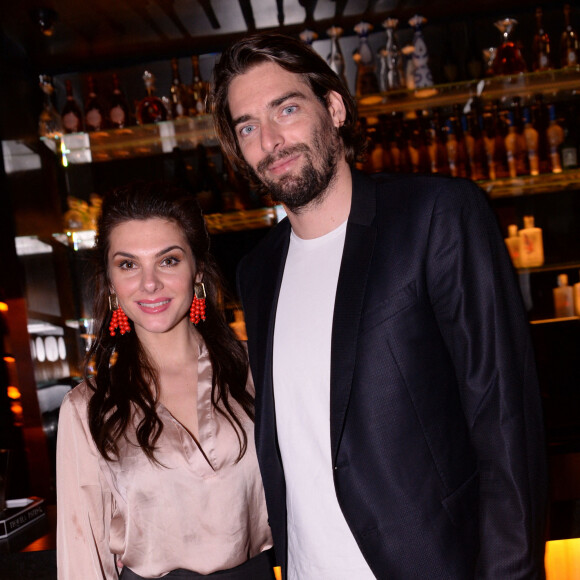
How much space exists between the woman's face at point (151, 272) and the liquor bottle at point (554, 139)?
2.25m

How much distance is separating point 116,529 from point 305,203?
3.08 ft

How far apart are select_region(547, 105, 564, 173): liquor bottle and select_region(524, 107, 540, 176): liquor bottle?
7 cm

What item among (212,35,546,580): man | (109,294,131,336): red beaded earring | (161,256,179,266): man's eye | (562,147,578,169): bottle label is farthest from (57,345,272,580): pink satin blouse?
(562,147,578,169): bottle label

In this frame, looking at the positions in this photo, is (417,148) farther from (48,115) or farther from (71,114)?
(48,115)

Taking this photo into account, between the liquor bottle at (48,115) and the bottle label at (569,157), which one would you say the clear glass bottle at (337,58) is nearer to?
the bottle label at (569,157)

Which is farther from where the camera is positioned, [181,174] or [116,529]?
[181,174]

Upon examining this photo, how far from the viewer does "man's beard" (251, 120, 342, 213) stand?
1.44 metres

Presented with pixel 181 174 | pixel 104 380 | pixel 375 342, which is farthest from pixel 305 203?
pixel 181 174

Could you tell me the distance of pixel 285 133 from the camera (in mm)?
1485

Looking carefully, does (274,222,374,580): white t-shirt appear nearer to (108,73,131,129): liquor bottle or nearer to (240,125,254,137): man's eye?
(240,125,254,137): man's eye

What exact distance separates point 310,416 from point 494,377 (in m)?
0.41

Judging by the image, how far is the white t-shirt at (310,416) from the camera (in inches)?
51.5

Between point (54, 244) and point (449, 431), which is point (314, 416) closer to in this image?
point (449, 431)

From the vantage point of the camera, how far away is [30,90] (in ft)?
10.9
